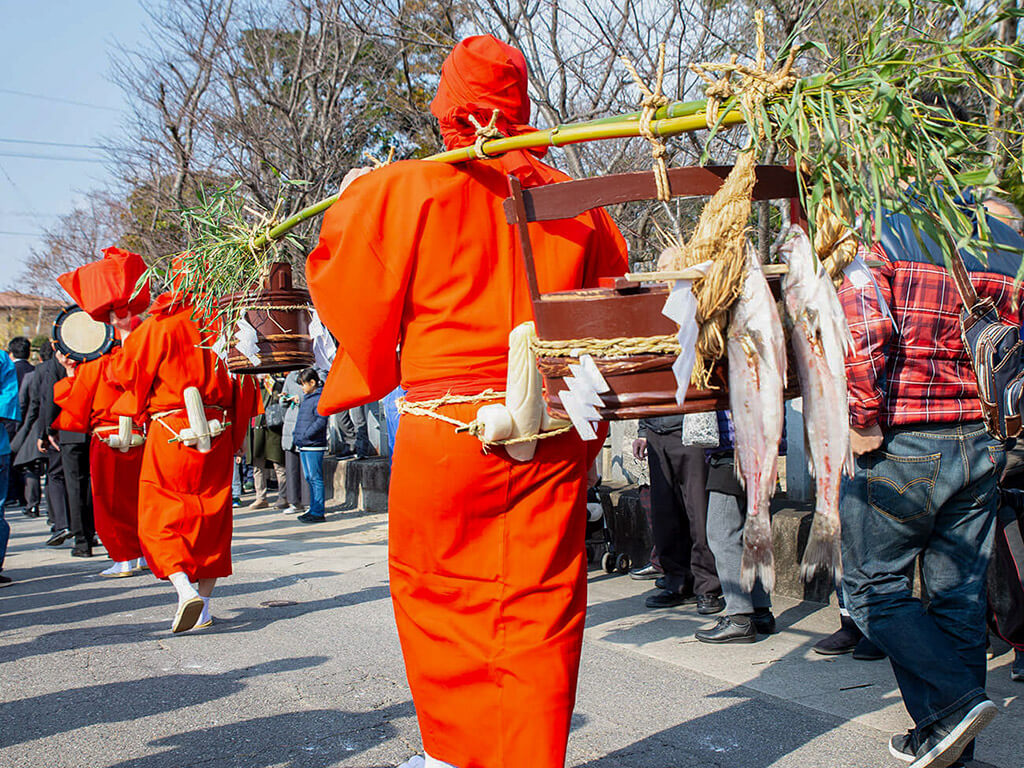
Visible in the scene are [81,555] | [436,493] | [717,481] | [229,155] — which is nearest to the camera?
[436,493]

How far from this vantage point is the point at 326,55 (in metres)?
13.1

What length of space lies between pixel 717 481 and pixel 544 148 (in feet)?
10.1

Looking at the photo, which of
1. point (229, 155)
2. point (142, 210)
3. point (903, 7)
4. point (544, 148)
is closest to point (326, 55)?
point (229, 155)

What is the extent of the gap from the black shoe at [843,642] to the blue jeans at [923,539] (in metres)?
1.55

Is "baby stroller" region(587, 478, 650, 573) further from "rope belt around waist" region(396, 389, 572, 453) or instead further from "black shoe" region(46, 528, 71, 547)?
"black shoe" region(46, 528, 71, 547)

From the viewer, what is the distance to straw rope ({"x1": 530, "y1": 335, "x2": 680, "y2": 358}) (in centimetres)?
210

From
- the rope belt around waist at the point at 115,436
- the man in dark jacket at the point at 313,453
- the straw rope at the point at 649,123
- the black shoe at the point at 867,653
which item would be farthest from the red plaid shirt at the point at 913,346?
the man in dark jacket at the point at 313,453

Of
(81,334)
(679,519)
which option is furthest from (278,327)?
(81,334)

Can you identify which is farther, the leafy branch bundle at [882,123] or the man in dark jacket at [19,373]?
the man in dark jacket at [19,373]

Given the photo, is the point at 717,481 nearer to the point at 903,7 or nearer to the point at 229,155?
the point at 903,7

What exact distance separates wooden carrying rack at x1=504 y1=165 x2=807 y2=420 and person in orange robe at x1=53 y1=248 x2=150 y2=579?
15.0 feet

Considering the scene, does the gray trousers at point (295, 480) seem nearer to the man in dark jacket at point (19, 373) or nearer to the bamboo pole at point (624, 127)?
the man in dark jacket at point (19, 373)

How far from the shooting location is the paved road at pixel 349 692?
145 inches

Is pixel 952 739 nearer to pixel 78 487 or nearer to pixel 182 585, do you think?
pixel 182 585
